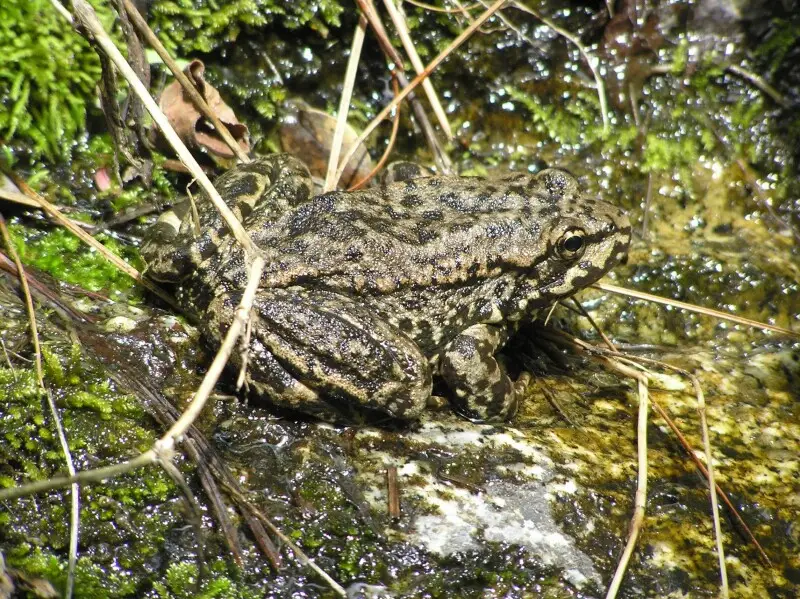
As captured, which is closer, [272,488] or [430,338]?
[272,488]

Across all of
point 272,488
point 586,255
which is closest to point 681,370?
point 586,255

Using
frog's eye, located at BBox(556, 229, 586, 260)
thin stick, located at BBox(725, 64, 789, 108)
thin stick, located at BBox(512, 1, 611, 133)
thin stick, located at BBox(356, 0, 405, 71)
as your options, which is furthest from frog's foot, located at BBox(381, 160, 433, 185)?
thin stick, located at BBox(725, 64, 789, 108)

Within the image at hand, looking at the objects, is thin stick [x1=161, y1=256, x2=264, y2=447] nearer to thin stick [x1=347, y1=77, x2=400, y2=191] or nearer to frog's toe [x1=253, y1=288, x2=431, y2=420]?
frog's toe [x1=253, y1=288, x2=431, y2=420]

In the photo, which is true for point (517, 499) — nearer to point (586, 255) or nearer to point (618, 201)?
point (586, 255)

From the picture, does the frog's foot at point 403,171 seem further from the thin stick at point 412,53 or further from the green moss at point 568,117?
the green moss at point 568,117

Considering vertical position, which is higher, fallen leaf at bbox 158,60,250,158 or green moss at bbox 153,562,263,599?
fallen leaf at bbox 158,60,250,158

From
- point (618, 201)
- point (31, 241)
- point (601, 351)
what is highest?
point (618, 201)

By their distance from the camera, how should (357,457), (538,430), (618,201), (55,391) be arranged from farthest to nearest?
(618,201) < (538,430) < (357,457) < (55,391)

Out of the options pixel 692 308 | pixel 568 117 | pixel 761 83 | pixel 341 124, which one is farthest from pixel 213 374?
pixel 761 83
